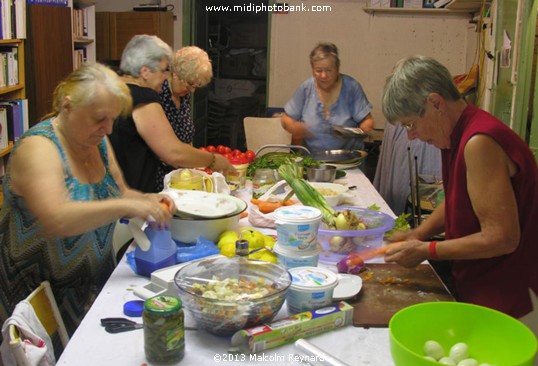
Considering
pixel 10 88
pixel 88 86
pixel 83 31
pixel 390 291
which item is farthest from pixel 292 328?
pixel 83 31

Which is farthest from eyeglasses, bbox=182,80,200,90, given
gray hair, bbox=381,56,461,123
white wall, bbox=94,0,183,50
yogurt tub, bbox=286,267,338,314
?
white wall, bbox=94,0,183,50

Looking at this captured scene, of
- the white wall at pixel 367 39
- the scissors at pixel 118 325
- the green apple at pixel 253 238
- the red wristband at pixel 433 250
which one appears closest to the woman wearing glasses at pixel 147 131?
the green apple at pixel 253 238

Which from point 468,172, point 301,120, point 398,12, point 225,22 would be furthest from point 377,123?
point 468,172

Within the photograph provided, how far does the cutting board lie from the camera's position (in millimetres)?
1491

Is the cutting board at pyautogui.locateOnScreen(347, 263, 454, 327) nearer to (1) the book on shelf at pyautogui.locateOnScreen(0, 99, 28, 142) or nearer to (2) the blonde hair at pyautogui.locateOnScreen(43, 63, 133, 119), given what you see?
(2) the blonde hair at pyautogui.locateOnScreen(43, 63, 133, 119)

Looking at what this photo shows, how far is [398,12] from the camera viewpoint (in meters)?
5.62

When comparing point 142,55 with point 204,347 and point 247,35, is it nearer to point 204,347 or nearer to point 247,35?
point 204,347

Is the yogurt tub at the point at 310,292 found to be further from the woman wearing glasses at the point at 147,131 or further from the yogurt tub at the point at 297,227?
the woman wearing glasses at the point at 147,131

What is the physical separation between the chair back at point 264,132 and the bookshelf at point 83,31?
1.89 m

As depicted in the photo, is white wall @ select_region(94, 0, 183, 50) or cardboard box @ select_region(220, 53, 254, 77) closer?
white wall @ select_region(94, 0, 183, 50)

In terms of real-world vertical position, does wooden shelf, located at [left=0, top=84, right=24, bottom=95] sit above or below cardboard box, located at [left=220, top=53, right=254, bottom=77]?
below

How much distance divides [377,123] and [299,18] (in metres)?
1.36

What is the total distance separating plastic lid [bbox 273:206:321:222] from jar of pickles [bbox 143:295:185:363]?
49cm

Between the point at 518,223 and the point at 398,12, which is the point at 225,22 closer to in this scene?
the point at 398,12
